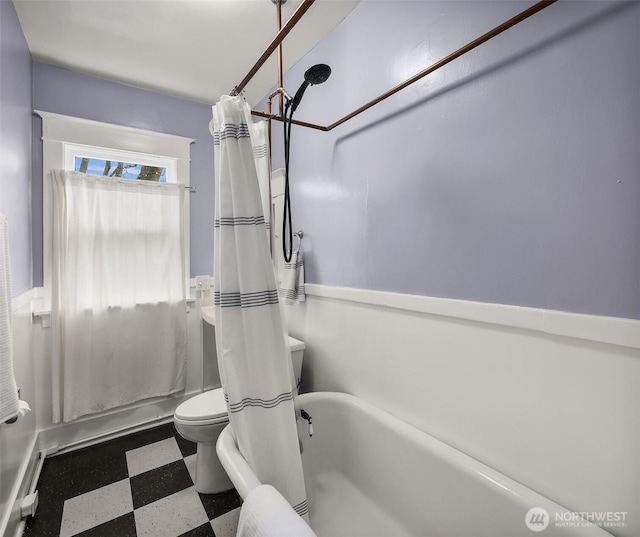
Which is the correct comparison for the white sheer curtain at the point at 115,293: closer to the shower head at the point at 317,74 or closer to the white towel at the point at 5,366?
the white towel at the point at 5,366

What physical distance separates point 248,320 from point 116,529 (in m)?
1.26

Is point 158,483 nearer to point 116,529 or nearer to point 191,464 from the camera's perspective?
point 191,464

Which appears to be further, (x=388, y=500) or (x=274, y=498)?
(x=388, y=500)

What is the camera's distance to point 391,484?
122cm

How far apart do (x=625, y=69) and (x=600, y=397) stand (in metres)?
0.83

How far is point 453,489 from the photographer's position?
3.30ft

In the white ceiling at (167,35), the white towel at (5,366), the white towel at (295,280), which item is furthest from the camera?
the white towel at (295,280)

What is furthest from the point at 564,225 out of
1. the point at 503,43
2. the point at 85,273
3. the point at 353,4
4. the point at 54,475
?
the point at 54,475

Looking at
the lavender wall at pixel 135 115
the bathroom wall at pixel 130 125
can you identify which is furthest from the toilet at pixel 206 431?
the lavender wall at pixel 135 115

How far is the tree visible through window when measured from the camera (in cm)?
222

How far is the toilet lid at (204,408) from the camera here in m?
1.52

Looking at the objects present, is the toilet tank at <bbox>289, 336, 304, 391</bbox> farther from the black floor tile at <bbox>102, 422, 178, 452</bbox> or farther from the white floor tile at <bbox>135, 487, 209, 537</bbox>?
the black floor tile at <bbox>102, 422, 178, 452</bbox>

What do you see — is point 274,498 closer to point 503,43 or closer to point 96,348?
point 503,43

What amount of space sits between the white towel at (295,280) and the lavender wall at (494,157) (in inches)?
11.3
